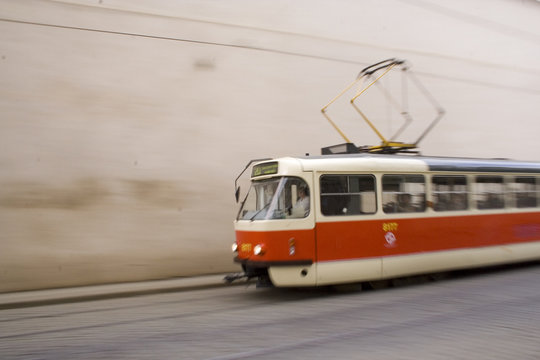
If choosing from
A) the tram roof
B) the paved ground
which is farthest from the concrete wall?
the tram roof

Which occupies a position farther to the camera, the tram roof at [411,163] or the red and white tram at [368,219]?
the tram roof at [411,163]

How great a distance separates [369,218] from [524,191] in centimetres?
468

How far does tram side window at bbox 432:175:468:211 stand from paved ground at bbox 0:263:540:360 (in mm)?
1503

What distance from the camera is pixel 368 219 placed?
26.1 feet

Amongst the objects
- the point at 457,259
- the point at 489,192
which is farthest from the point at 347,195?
the point at 489,192

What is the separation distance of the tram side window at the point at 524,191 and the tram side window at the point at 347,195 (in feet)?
13.4

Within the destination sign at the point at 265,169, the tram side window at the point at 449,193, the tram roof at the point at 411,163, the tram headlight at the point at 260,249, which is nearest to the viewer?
the tram headlight at the point at 260,249

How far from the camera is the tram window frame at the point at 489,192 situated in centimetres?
945

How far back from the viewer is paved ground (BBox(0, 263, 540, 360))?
15.9 ft

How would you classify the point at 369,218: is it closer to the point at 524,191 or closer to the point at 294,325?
the point at 294,325

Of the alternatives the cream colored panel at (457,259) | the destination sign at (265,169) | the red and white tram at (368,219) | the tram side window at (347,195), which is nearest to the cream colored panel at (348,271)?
the red and white tram at (368,219)

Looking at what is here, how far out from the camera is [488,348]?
4.74m

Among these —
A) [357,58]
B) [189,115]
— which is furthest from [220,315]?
[357,58]

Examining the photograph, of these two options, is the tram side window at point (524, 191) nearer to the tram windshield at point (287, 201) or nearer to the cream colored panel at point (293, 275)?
the tram windshield at point (287, 201)
